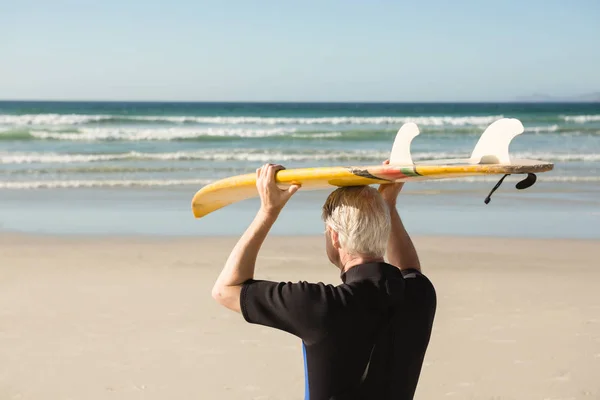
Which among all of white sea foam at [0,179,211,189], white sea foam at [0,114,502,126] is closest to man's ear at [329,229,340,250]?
white sea foam at [0,179,211,189]

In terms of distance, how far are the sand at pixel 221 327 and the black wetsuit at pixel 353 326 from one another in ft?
8.04

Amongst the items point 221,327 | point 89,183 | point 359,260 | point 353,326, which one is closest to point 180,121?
point 89,183


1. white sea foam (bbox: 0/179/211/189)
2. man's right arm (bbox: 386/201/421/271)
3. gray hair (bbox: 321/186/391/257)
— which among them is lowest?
white sea foam (bbox: 0/179/211/189)

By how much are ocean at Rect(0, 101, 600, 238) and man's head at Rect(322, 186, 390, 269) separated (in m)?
6.29

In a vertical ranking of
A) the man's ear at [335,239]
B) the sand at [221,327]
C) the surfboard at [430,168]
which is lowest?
the sand at [221,327]

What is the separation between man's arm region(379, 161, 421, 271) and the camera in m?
2.63

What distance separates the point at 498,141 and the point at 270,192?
2.26 ft

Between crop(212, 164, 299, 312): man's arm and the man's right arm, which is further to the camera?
the man's right arm

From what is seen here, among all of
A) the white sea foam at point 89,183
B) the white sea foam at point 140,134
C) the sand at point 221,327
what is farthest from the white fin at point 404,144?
the white sea foam at point 140,134

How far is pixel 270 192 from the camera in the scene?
236 cm

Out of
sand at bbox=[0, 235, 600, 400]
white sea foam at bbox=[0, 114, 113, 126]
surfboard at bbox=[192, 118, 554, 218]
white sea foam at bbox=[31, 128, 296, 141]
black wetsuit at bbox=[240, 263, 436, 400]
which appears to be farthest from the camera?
white sea foam at bbox=[0, 114, 113, 126]

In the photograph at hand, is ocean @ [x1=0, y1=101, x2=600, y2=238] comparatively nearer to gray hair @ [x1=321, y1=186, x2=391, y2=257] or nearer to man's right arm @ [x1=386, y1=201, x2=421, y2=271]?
man's right arm @ [x1=386, y1=201, x2=421, y2=271]

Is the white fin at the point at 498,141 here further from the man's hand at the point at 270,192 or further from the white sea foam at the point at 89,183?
the white sea foam at the point at 89,183

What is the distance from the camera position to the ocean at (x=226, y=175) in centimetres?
998
